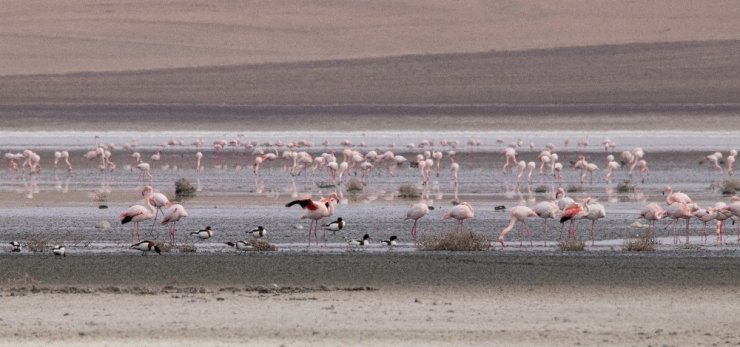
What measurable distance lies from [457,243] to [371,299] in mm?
3589

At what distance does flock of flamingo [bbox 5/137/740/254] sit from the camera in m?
17.1

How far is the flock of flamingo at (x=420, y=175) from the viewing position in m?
17.1

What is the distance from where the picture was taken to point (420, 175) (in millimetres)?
33250

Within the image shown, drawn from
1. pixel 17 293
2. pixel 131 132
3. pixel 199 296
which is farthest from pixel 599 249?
pixel 131 132

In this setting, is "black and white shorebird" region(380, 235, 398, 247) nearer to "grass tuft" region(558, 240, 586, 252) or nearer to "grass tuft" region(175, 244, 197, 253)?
"grass tuft" region(558, 240, 586, 252)

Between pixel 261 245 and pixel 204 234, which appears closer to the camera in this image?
pixel 261 245

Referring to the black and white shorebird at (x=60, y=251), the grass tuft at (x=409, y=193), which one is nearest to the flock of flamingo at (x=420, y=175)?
the black and white shorebird at (x=60, y=251)

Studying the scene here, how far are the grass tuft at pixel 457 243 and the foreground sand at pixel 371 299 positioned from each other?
0.55m

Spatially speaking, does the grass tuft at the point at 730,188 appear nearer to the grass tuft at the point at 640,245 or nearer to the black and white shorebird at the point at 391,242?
the grass tuft at the point at 640,245

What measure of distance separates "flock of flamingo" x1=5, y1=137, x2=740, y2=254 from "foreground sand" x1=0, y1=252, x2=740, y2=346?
60.4 inches

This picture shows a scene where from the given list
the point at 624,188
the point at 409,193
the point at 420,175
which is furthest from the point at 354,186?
the point at 420,175

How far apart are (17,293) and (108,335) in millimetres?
2400

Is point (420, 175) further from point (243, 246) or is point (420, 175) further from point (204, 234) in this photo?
point (243, 246)

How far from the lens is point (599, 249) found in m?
16.4
